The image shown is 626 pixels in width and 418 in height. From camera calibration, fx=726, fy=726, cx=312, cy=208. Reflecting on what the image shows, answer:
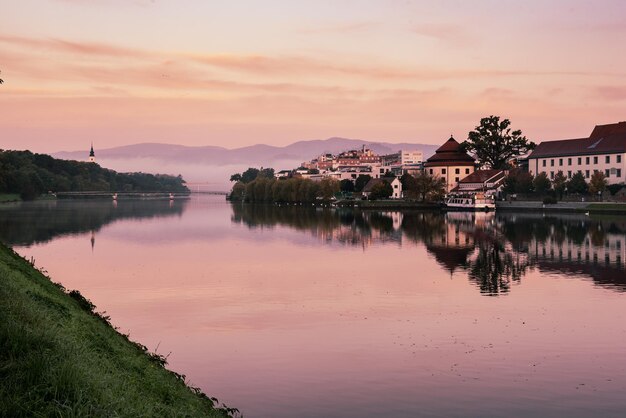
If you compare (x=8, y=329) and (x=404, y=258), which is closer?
(x=8, y=329)

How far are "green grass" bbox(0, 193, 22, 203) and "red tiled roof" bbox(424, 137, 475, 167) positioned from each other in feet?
314

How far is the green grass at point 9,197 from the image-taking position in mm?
160100

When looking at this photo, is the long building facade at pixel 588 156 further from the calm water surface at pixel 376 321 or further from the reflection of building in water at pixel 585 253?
the calm water surface at pixel 376 321

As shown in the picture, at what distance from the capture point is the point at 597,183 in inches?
4626

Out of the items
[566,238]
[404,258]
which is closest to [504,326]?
[404,258]

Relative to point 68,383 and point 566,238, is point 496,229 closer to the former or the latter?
point 566,238

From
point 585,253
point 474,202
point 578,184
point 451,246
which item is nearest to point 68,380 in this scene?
point 585,253

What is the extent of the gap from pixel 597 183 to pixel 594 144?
1372 centimetres

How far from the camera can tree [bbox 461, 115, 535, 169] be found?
486ft

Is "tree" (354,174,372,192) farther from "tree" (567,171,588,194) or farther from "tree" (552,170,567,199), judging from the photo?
"tree" (567,171,588,194)

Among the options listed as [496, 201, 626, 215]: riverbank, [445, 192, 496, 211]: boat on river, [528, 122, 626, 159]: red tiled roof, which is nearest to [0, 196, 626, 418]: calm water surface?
[496, 201, 626, 215]: riverbank

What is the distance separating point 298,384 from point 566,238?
165 feet

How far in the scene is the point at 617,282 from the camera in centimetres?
3575

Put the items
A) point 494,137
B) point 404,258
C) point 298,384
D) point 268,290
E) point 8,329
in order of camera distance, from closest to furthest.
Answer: point 8,329 < point 298,384 < point 268,290 < point 404,258 < point 494,137
